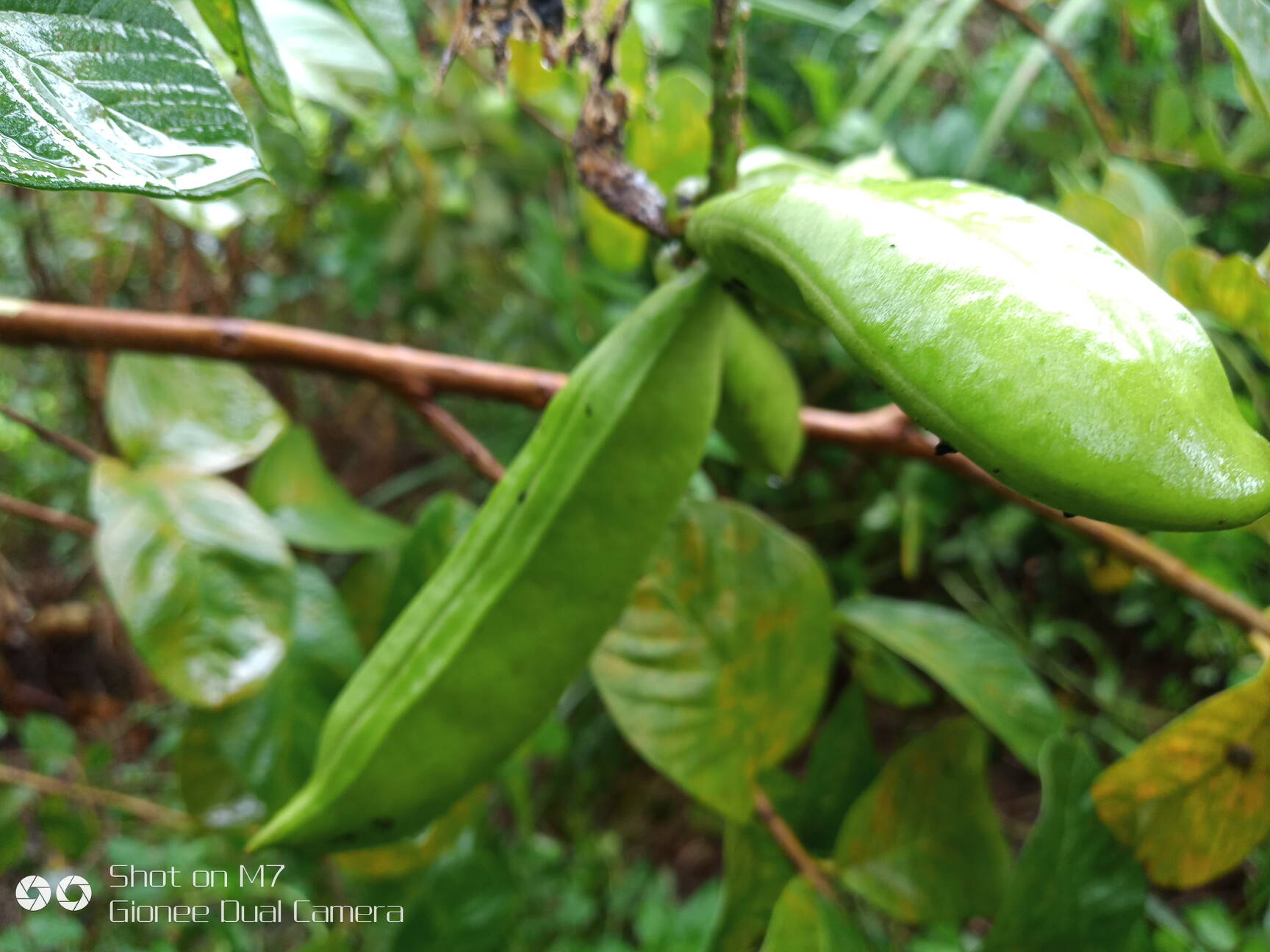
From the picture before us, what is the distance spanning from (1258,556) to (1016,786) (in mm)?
561

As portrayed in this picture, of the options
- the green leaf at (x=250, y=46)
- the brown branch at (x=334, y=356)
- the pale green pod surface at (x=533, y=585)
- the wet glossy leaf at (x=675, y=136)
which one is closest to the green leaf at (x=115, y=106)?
the green leaf at (x=250, y=46)

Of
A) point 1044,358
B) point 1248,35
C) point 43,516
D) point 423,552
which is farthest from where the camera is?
point 43,516

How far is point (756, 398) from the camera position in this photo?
0.40 m

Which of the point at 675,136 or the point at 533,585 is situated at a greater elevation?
the point at 675,136

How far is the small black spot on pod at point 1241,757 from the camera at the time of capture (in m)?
0.39

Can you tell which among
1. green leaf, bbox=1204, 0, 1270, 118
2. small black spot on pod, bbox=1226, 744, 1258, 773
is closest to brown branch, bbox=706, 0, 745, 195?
green leaf, bbox=1204, 0, 1270, 118

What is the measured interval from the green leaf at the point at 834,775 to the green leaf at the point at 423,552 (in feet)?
0.90

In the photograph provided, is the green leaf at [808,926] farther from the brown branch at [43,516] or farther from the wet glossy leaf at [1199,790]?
the brown branch at [43,516]

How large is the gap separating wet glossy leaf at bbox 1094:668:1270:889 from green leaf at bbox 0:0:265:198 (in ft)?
1.55

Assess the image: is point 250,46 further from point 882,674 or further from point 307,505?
point 882,674

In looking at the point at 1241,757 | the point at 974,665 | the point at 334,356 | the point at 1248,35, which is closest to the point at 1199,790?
the point at 1241,757

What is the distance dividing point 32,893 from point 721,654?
0.50 m

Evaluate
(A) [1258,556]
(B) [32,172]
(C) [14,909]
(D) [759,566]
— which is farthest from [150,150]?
(C) [14,909]

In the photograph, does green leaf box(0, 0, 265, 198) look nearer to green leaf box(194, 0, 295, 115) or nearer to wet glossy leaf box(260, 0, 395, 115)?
green leaf box(194, 0, 295, 115)
